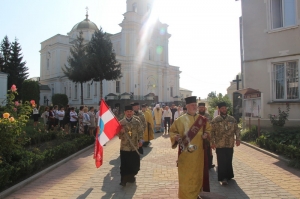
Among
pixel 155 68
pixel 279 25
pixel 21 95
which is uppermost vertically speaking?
pixel 155 68

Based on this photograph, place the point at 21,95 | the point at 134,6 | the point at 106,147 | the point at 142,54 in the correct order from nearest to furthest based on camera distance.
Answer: the point at 106,147 < the point at 21,95 < the point at 142,54 < the point at 134,6

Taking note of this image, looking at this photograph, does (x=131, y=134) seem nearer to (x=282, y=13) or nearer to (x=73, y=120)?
(x=73, y=120)

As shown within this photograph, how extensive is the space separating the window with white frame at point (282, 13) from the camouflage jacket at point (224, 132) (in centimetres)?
845

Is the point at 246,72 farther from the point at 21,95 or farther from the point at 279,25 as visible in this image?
Answer: the point at 21,95

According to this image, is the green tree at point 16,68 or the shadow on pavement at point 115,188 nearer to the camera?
the shadow on pavement at point 115,188

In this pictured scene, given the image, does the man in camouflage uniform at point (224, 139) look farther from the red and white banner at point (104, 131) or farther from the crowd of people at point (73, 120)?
the crowd of people at point (73, 120)

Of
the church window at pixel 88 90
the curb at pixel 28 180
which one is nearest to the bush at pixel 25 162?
the curb at pixel 28 180

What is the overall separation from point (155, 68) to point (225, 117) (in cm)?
4412

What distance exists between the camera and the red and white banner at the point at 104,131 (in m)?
6.50

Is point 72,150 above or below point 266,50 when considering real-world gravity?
below

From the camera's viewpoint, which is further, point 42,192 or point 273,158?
point 273,158

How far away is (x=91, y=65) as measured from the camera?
2858cm

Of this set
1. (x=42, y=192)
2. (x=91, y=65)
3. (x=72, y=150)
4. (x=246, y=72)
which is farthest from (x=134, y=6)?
(x=42, y=192)

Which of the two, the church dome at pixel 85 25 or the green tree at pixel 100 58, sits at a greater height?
the church dome at pixel 85 25
